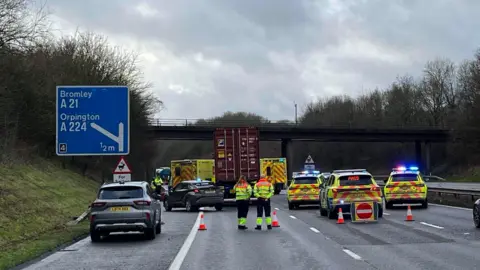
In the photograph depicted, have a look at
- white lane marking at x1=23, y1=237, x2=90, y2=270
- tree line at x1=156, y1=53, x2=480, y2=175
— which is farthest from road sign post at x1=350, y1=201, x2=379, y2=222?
tree line at x1=156, y1=53, x2=480, y2=175

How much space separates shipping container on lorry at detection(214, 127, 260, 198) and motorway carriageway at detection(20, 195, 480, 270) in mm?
13291

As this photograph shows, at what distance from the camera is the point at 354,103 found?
419ft

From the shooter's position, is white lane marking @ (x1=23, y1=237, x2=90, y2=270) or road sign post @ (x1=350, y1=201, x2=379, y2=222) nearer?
white lane marking @ (x1=23, y1=237, x2=90, y2=270)

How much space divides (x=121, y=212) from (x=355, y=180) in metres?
10.3

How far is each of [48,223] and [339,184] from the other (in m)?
10.4

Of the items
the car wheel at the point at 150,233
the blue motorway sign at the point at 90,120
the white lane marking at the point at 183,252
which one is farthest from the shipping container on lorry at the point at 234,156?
the car wheel at the point at 150,233

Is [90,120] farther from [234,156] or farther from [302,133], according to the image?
[302,133]

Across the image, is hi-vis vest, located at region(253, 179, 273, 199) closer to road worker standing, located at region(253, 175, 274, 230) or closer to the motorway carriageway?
road worker standing, located at region(253, 175, 274, 230)

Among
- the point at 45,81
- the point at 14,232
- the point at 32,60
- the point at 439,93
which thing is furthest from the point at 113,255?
the point at 439,93

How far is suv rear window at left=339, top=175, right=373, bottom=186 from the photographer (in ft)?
85.2

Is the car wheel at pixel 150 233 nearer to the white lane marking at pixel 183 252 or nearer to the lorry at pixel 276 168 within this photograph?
the white lane marking at pixel 183 252

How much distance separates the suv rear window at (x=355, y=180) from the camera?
2598 cm

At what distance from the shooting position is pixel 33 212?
24891 mm

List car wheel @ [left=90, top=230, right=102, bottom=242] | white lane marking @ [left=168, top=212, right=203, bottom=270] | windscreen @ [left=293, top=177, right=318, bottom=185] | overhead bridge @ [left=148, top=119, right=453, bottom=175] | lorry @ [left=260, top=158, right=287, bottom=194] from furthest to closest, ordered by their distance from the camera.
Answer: overhead bridge @ [left=148, top=119, right=453, bottom=175] → lorry @ [left=260, top=158, right=287, bottom=194] → windscreen @ [left=293, top=177, right=318, bottom=185] → car wheel @ [left=90, top=230, right=102, bottom=242] → white lane marking @ [left=168, top=212, right=203, bottom=270]
